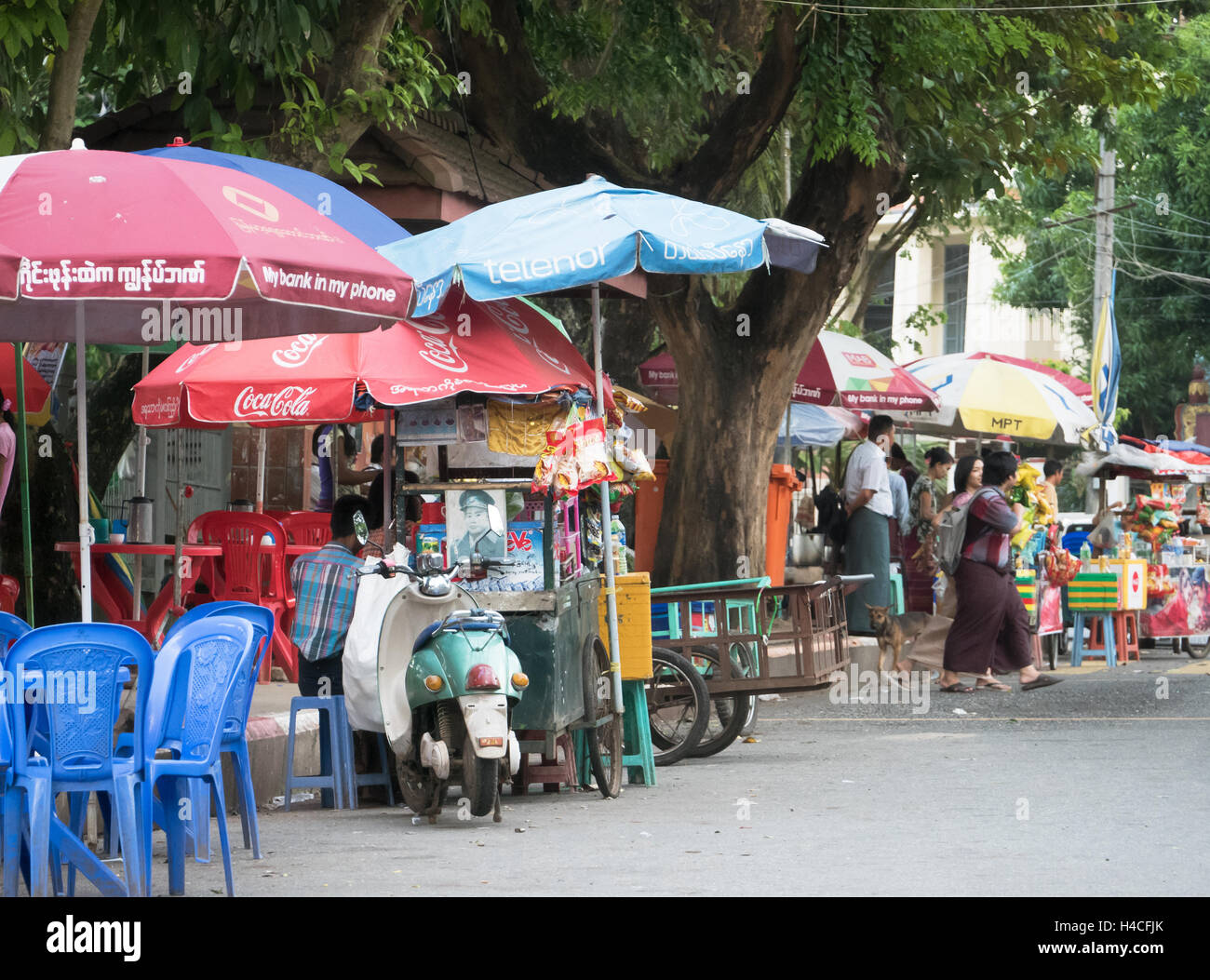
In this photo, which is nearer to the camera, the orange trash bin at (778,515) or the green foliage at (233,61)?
the green foliage at (233,61)

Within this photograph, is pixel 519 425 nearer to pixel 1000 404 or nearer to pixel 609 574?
pixel 609 574

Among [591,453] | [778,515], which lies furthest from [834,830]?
[778,515]

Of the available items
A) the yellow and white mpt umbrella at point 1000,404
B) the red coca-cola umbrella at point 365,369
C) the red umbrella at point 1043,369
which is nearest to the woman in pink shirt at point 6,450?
the red coca-cola umbrella at point 365,369

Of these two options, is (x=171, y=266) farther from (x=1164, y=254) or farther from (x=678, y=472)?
(x=1164, y=254)

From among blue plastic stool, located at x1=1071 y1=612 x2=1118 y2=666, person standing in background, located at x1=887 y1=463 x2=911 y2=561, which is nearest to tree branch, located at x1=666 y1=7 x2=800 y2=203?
person standing in background, located at x1=887 y1=463 x2=911 y2=561

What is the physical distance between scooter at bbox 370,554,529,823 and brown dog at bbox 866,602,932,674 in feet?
23.1

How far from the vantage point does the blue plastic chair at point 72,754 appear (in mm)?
5371

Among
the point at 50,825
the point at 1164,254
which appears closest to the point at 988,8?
the point at 50,825

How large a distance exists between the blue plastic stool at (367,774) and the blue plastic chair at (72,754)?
2844 mm

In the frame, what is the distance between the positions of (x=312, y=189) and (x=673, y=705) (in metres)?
3.57

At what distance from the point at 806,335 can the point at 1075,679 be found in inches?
157

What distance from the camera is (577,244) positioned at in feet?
27.2

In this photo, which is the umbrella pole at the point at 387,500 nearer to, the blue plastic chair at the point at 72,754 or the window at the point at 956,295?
the blue plastic chair at the point at 72,754

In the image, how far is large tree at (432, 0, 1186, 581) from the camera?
1241cm
